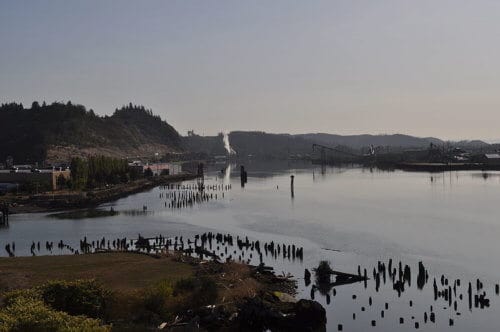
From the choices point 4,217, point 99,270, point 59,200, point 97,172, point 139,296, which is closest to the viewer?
point 139,296

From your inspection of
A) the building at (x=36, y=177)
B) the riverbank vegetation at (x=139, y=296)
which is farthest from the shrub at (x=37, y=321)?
the building at (x=36, y=177)

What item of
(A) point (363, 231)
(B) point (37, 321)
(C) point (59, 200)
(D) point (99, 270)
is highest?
(B) point (37, 321)

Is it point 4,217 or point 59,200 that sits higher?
point 59,200

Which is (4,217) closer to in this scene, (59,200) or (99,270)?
(59,200)

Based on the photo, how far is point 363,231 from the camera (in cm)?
7450

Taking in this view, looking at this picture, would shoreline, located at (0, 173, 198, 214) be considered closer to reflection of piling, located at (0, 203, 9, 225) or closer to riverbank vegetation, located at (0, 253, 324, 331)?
reflection of piling, located at (0, 203, 9, 225)

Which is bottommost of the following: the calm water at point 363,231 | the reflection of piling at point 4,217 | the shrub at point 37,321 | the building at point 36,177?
the calm water at point 363,231

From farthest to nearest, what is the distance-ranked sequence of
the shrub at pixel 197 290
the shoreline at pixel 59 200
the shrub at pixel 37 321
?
the shoreline at pixel 59 200, the shrub at pixel 197 290, the shrub at pixel 37 321

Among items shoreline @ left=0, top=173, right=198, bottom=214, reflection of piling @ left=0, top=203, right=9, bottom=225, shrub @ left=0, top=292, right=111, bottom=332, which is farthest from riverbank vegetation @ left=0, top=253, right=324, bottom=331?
shoreline @ left=0, top=173, right=198, bottom=214

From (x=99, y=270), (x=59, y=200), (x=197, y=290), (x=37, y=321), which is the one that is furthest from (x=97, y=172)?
(x=37, y=321)

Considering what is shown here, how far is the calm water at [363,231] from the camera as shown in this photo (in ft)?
134

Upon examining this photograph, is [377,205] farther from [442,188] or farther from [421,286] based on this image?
[421,286]

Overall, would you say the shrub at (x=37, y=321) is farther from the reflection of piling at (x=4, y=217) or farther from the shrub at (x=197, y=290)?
the reflection of piling at (x=4, y=217)

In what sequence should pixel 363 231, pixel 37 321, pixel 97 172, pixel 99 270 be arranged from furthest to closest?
pixel 97 172 → pixel 363 231 → pixel 99 270 → pixel 37 321
